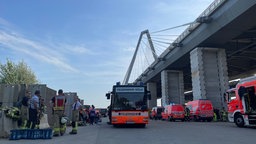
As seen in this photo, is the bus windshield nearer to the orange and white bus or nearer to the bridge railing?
the orange and white bus

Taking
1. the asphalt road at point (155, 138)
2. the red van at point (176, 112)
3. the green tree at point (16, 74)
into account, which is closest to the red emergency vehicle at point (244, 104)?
the asphalt road at point (155, 138)

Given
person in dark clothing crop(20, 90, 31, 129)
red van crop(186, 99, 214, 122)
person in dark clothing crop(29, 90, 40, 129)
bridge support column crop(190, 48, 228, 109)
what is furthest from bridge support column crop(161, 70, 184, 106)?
person in dark clothing crop(29, 90, 40, 129)

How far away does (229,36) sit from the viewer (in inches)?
1073

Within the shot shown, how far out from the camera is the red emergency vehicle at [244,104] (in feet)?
51.2

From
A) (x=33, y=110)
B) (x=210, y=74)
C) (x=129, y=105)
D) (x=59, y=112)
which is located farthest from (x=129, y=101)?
(x=210, y=74)

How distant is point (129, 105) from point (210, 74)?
57.1 feet

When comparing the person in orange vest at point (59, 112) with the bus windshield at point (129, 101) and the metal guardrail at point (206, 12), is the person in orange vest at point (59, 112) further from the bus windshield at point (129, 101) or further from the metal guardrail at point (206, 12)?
the metal guardrail at point (206, 12)

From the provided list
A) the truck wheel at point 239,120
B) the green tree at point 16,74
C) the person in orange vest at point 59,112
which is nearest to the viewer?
the person in orange vest at point 59,112

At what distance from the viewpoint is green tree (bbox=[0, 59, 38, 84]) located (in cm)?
4559

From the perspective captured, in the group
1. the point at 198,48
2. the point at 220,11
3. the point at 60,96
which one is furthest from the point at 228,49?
the point at 60,96

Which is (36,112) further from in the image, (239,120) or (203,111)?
(203,111)

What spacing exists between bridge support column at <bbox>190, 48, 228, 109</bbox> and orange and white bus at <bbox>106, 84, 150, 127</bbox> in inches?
597

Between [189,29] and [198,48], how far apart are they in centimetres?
245

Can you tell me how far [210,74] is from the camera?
31.2 meters
